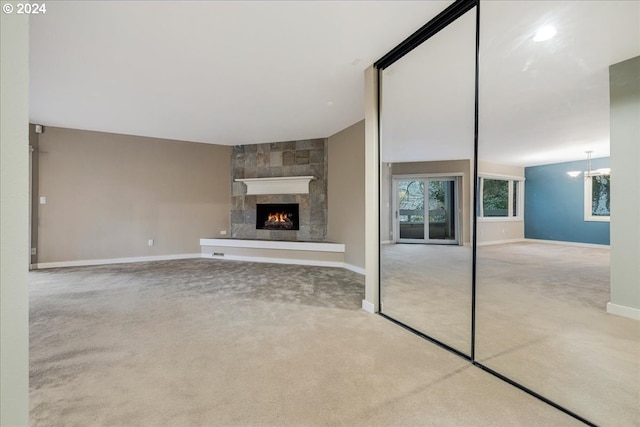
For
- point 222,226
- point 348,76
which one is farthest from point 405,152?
point 222,226

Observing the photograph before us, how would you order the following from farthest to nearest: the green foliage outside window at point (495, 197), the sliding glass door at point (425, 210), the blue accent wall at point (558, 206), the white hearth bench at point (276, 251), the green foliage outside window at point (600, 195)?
1. the white hearth bench at point (276, 251)
2. the sliding glass door at point (425, 210)
3. the green foliage outside window at point (495, 197)
4. the blue accent wall at point (558, 206)
5. the green foliage outside window at point (600, 195)

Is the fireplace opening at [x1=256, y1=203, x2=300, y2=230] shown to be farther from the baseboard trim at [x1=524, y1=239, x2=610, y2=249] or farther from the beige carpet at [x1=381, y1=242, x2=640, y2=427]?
the baseboard trim at [x1=524, y1=239, x2=610, y2=249]

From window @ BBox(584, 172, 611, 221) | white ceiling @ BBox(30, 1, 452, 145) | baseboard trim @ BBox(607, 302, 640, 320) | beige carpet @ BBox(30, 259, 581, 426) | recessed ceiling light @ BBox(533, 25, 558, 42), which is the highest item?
white ceiling @ BBox(30, 1, 452, 145)

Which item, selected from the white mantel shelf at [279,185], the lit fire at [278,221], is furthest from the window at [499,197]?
the lit fire at [278,221]

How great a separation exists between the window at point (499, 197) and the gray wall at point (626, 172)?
76cm

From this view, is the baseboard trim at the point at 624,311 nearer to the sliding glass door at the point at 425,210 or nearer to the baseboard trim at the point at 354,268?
the sliding glass door at the point at 425,210

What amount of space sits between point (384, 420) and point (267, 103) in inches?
158

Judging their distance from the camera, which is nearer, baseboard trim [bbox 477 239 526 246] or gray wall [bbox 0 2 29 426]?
gray wall [bbox 0 2 29 426]

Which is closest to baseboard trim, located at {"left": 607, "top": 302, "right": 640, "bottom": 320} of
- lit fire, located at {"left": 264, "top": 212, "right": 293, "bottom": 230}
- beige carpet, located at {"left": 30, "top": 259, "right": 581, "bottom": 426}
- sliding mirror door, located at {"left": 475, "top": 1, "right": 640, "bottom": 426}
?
sliding mirror door, located at {"left": 475, "top": 1, "right": 640, "bottom": 426}

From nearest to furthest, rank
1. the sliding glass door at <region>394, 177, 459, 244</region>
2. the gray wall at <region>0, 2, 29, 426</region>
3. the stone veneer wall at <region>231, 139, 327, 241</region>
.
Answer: the gray wall at <region>0, 2, 29, 426</region>, the sliding glass door at <region>394, 177, 459, 244</region>, the stone veneer wall at <region>231, 139, 327, 241</region>

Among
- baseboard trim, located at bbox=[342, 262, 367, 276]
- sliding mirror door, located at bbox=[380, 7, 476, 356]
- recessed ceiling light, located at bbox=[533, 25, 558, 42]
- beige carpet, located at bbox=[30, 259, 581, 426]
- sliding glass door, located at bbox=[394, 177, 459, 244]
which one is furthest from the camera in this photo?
baseboard trim, located at bbox=[342, 262, 367, 276]

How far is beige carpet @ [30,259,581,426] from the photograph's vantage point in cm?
151

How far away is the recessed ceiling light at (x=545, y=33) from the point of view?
2.05 meters

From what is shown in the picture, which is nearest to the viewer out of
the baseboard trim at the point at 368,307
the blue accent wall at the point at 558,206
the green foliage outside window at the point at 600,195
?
the green foliage outside window at the point at 600,195
